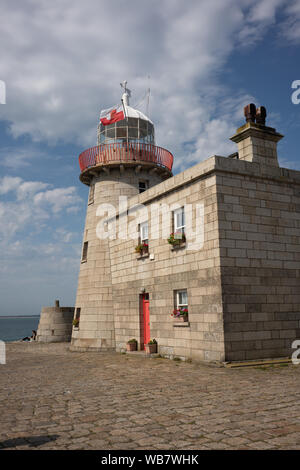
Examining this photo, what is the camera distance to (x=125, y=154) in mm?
20344

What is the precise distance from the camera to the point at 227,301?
1200 centimetres

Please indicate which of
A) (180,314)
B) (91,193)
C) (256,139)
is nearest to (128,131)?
(91,193)

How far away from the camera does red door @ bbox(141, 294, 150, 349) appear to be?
1638 cm

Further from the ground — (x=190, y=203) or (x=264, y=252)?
(x=190, y=203)

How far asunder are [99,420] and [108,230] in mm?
14088

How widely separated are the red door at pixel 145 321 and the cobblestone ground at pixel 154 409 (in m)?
4.68

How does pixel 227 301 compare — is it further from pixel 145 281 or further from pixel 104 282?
pixel 104 282

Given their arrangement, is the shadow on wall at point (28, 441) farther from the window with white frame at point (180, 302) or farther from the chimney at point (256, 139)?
the chimney at point (256, 139)

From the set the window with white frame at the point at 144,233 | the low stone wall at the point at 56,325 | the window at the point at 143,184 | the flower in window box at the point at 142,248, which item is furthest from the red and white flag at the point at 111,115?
the low stone wall at the point at 56,325

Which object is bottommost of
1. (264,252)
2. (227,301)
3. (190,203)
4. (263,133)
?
(227,301)

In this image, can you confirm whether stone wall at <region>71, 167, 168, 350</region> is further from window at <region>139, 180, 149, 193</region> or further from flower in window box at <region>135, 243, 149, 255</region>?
flower in window box at <region>135, 243, 149, 255</region>

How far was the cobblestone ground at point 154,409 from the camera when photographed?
16.8 ft

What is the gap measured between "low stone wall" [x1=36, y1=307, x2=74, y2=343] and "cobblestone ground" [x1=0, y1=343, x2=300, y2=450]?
1670 centimetres
